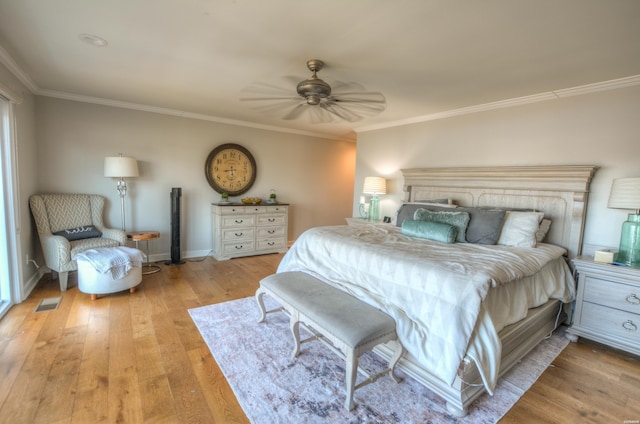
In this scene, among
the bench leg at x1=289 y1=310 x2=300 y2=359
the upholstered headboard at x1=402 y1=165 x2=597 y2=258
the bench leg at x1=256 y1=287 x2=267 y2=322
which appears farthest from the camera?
the upholstered headboard at x1=402 y1=165 x2=597 y2=258

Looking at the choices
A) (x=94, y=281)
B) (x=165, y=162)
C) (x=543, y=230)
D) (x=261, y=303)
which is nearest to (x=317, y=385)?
(x=261, y=303)

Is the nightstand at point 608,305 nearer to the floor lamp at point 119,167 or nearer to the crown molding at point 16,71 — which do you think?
the floor lamp at point 119,167

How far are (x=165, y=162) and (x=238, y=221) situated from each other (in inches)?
57.5

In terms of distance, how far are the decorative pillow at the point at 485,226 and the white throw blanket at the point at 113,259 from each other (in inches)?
145

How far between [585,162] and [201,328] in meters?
4.09

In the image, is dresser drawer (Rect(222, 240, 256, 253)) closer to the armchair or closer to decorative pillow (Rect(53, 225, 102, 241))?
the armchair

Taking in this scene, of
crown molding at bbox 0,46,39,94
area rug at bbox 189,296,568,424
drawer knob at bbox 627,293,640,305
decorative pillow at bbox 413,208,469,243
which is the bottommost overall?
area rug at bbox 189,296,568,424

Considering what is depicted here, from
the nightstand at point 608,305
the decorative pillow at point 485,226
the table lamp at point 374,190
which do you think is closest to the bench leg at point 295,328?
the decorative pillow at point 485,226

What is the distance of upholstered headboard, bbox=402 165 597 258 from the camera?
298 cm

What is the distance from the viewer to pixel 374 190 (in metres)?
4.79

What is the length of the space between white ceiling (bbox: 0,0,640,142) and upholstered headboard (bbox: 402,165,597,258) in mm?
867

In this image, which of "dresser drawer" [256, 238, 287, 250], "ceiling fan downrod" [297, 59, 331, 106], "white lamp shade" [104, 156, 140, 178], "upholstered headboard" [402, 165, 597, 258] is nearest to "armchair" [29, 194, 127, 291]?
"white lamp shade" [104, 156, 140, 178]

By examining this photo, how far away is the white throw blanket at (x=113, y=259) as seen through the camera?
3.14 m

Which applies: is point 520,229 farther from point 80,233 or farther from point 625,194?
point 80,233
